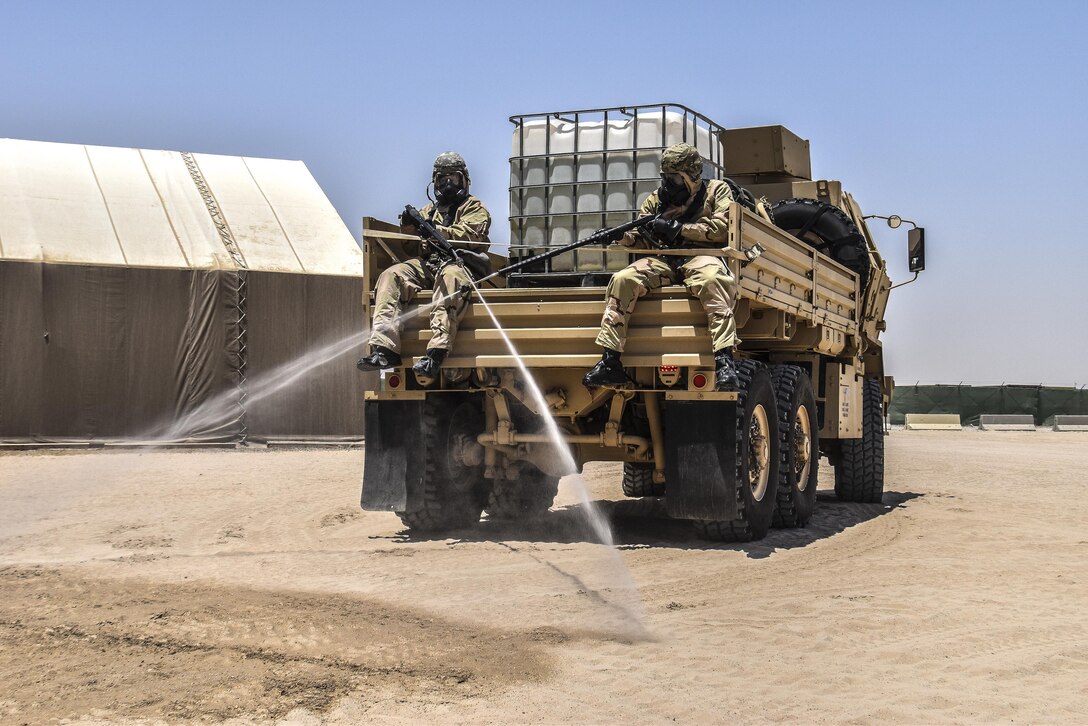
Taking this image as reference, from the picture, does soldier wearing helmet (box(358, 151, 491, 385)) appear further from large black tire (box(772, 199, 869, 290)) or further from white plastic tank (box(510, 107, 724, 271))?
large black tire (box(772, 199, 869, 290))

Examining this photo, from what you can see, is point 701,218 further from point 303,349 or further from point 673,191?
point 303,349

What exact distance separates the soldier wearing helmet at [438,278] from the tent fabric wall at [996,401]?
104ft

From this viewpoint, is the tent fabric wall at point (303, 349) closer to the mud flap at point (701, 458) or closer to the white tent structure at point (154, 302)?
the white tent structure at point (154, 302)

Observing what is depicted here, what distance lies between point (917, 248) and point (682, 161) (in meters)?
5.40

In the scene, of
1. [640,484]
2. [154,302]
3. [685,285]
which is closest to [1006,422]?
[154,302]

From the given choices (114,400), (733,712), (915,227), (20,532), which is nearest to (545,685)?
(733,712)

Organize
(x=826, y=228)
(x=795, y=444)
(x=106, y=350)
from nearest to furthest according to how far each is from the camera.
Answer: (x=795, y=444) < (x=826, y=228) < (x=106, y=350)

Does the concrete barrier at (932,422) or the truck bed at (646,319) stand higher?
the truck bed at (646,319)

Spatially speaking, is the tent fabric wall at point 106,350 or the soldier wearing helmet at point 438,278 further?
the tent fabric wall at point 106,350

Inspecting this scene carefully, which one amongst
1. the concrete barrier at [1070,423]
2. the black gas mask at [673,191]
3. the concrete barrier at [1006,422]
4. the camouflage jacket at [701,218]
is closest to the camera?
the camouflage jacket at [701,218]

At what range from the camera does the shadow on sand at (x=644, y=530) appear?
384 inches

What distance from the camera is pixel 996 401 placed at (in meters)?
39.9

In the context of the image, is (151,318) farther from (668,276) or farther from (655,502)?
(668,276)

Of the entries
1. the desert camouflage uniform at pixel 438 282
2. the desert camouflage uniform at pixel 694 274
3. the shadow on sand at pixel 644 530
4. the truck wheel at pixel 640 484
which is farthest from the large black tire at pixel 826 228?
the desert camouflage uniform at pixel 438 282
